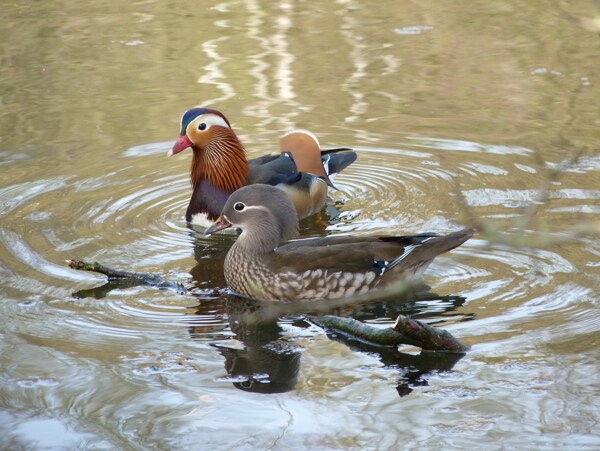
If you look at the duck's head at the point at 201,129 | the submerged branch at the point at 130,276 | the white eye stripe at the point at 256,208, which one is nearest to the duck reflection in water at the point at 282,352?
the submerged branch at the point at 130,276

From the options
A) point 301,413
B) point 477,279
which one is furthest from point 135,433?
point 477,279

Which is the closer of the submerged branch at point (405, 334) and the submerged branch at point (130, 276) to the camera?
the submerged branch at point (405, 334)

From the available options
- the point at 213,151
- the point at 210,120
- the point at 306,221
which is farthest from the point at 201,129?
the point at 306,221

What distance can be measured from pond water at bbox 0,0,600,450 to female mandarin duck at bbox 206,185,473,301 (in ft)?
0.63

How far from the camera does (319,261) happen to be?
6223 mm

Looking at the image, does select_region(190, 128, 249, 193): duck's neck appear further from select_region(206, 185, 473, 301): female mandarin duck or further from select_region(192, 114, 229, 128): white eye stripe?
select_region(206, 185, 473, 301): female mandarin duck

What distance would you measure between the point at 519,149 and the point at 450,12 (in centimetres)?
460

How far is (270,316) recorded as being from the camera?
19.8 feet

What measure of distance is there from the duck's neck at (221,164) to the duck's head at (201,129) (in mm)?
26

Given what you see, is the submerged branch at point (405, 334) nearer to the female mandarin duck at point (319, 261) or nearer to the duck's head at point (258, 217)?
the female mandarin duck at point (319, 261)

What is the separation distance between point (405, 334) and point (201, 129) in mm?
3719

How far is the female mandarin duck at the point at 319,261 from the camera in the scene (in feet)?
20.4

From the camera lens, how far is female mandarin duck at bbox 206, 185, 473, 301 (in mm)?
6215

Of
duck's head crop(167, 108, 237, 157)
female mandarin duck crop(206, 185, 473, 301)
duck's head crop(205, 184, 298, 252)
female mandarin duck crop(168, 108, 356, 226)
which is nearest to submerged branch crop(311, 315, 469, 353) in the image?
female mandarin duck crop(206, 185, 473, 301)
